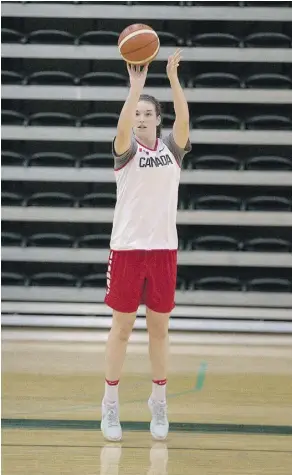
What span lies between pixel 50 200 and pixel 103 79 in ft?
3.60

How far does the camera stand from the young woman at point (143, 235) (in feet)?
11.2

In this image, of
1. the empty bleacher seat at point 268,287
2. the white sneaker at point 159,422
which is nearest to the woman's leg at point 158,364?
the white sneaker at point 159,422

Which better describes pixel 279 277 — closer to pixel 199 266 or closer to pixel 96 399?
pixel 199 266

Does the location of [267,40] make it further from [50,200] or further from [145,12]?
[50,200]

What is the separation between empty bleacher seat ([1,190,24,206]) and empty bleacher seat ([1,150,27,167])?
0.79 ft

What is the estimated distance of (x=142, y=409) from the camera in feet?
13.5

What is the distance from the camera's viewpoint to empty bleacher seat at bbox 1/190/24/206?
671 cm

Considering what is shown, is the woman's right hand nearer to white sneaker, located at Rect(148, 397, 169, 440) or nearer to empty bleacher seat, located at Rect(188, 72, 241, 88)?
white sneaker, located at Rect(148, 397, 169, 440)

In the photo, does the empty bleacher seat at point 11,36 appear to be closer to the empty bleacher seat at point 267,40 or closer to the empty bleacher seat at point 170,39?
the empty bleacher seat at point 170,39

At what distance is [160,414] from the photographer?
3572 mm

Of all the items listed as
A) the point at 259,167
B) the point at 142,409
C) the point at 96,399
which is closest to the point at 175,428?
the point at 142,409

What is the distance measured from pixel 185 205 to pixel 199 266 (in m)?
0.53

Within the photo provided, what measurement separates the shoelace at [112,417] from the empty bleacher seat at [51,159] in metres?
3.51

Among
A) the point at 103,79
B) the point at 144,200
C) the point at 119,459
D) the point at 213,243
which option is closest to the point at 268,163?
the point at 213,243
